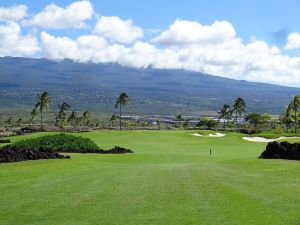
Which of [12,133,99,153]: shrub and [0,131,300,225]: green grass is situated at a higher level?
[0,131,300,225]: green grass

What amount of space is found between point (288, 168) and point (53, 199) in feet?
40.0

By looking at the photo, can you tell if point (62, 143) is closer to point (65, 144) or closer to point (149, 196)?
point (65, 144)

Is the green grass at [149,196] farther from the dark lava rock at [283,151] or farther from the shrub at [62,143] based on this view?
the shrub at [62,143]

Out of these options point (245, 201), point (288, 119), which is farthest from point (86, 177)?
point (288, 119)

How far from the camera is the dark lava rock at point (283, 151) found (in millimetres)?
27656

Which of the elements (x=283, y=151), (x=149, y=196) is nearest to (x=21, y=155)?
(x=149, y=196)

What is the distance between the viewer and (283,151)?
28547mm

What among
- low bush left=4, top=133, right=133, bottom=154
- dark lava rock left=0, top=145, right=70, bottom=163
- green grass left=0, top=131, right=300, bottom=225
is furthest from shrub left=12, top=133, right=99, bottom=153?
green grass left=0, top=131, right=300, bottom=225

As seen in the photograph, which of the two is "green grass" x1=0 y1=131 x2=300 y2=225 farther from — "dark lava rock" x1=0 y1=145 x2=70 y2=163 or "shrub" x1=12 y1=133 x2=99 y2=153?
"shrub" x1=12 y1=133 x2=99 y2=153

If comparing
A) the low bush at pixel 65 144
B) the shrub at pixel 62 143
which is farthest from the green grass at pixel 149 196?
the shrub at pixel 62 143

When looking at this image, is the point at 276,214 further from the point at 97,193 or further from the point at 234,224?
the point at 97,193

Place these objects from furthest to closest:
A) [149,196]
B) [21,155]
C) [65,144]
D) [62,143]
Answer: [62,143], [65,144], [21,155], [149,196]

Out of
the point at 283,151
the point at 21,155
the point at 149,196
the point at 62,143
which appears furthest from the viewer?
the point at 62,143

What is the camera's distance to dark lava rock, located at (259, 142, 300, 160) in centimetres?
2766
